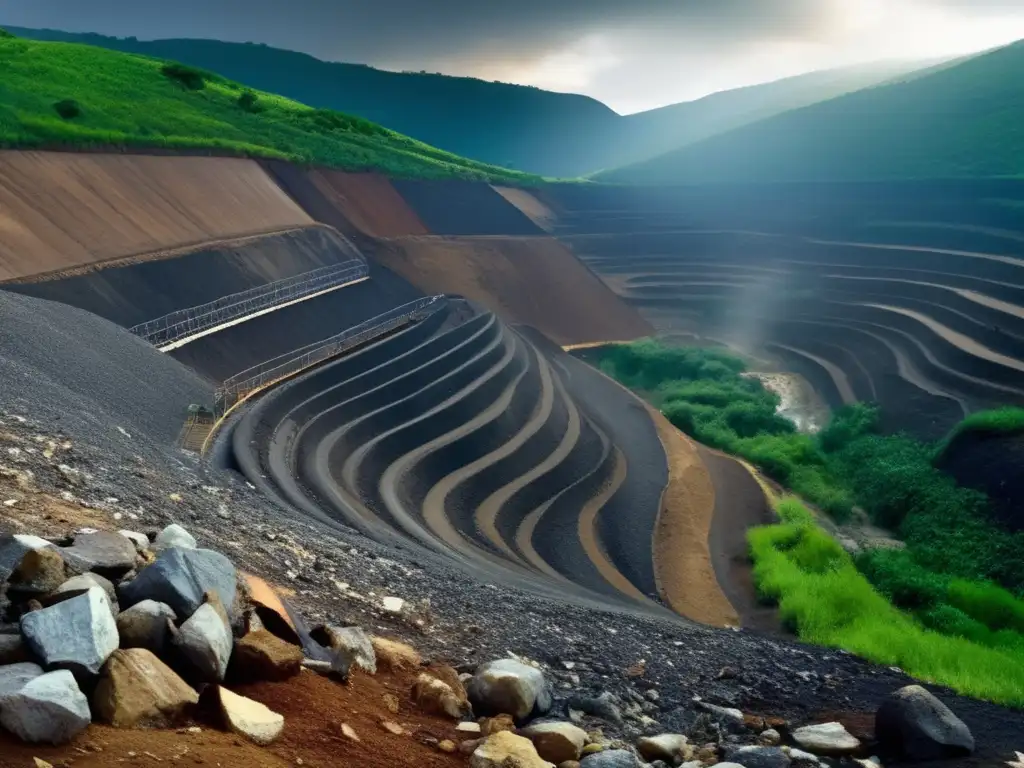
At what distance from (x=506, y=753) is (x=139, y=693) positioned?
2.35 meters

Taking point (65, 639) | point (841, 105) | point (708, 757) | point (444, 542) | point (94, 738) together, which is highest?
point (841, 105)

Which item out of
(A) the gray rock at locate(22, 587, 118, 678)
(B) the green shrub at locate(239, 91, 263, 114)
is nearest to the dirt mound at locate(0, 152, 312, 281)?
(B) the green shrub at locate(239, 91, 263, 114)

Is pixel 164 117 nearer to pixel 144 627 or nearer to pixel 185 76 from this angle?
pixel 185 76

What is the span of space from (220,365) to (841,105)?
80.1 meters

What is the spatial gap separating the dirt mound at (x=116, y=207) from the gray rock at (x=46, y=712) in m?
20.4


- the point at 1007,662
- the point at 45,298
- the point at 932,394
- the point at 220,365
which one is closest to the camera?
the point at 1007,662

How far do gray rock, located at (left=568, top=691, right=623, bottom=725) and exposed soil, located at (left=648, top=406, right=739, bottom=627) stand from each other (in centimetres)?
1063

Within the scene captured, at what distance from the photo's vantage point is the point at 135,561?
22.6ft

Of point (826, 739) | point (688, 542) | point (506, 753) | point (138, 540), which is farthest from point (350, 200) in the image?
point (506, 753)

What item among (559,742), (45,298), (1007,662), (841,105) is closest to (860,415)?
(1007,662)

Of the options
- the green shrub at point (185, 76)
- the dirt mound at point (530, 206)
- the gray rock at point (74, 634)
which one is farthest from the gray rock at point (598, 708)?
the green shrub at point (185, 76)

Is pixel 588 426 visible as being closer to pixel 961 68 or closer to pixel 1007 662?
pixel 1007 662

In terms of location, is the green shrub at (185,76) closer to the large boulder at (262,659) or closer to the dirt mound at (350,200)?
the dirt mound at (350,200)

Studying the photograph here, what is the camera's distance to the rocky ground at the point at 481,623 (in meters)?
8.32
